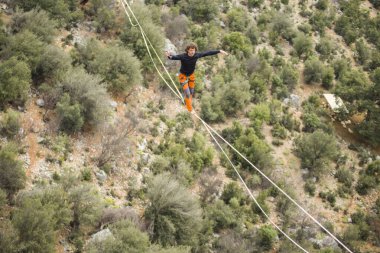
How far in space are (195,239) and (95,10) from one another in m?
13.0

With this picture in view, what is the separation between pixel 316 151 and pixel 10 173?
13.5 meters

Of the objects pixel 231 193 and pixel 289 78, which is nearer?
pixel 231 193

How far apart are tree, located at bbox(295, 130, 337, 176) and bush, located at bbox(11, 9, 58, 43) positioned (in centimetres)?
1237

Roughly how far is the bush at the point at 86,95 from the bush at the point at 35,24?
94.0 inches

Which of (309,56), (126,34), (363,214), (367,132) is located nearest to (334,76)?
(309,56)

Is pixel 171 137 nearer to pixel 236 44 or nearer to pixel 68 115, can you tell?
pixel 68 115

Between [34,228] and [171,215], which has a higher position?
[34,228]

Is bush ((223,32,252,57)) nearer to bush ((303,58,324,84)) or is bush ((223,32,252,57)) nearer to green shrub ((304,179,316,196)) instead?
bush ((303,58,324,84))

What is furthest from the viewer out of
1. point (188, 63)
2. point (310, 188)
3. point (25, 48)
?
point (310, 188)

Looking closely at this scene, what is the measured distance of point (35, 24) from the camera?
16.2 metres

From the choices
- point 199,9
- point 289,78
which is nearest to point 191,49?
point 289,78

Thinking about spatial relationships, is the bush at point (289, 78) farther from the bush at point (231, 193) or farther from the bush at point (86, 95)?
the bush at point (86, 95)

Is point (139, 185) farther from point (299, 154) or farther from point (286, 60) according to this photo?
point (286, 60)

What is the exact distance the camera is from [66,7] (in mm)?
18484
